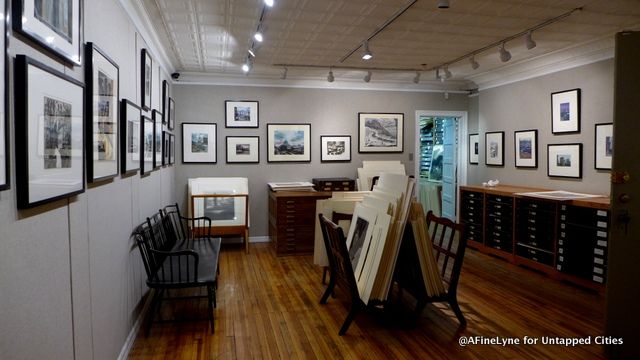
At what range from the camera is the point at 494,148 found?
7016mm

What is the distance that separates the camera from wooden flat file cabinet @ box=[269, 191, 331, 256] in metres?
6.17

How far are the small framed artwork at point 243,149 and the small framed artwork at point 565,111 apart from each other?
4.47 metres

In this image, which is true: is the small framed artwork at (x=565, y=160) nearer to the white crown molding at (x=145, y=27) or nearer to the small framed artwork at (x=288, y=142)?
the small framed artwork at (x=288, y=142)

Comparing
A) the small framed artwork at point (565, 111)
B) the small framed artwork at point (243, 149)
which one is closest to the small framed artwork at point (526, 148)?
the small framed artwork at point (565, 111)

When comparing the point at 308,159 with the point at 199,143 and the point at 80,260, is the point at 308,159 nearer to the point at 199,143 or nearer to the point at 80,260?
the point at 199,143

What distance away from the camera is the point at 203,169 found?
6836mm

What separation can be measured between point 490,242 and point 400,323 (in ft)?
10.1

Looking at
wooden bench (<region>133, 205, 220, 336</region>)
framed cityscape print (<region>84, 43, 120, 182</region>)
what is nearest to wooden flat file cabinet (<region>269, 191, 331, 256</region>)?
wooden bench (<region>133, 205, 220, 336</region>)

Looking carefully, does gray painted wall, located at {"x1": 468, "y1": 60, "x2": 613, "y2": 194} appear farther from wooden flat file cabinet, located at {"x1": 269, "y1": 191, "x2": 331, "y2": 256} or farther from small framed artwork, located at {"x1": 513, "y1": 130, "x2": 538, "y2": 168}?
wooden flat file cabinet, located at {"x1": 269, "y1": 191, "x2": 331, "y2": 256}

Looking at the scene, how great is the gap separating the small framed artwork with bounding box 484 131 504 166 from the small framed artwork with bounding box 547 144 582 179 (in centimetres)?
102

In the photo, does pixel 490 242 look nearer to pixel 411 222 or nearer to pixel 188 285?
pixel 411 222

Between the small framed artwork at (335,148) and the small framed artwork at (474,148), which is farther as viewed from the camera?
the small framed artwork at (474,148)

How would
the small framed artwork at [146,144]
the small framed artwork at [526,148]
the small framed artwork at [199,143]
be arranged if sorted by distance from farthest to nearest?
the small framed artwork at [199,143]
the small framed artwork at [526,148]
the small framed artwork at [146,144]

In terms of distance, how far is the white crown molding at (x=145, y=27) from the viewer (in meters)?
3.35
